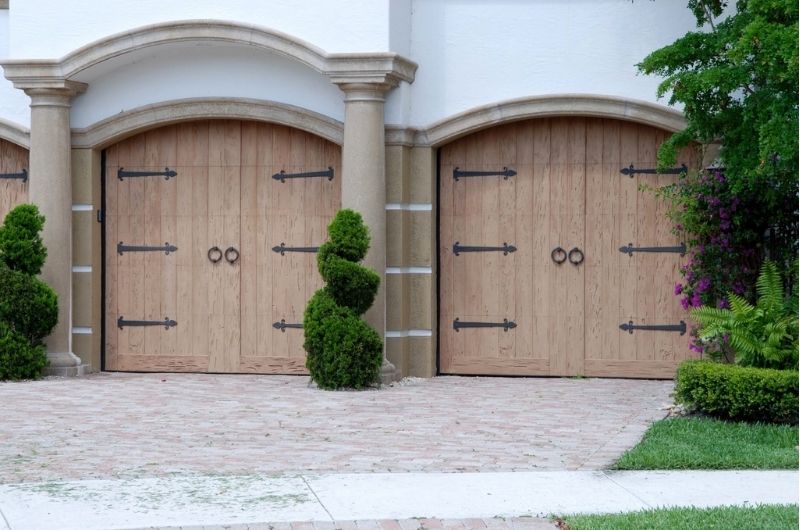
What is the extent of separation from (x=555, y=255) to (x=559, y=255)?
0.04m

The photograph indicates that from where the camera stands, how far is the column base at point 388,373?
13.2 m

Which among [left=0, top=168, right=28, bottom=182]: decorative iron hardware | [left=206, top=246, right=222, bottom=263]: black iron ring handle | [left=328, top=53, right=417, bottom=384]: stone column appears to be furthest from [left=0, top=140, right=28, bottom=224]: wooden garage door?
[left=328, top=53, right=417, bottom=384]: stone column

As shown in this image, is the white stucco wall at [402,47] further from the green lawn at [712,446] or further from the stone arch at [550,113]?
the green lawn at [712,446]

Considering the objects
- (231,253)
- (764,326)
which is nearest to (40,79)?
(231,253)

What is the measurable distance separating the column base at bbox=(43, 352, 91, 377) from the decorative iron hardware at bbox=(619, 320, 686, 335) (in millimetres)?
5348

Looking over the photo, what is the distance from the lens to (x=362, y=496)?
7.67 meters

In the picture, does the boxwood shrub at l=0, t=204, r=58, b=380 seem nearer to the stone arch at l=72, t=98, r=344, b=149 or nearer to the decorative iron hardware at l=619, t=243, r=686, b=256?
the stone arch at l=72, t=98, r=344, b=149

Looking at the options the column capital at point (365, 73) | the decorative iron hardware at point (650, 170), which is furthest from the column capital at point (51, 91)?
the decorative iron hardware at point (650, 170)

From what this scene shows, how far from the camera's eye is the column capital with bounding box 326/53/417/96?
1300cm

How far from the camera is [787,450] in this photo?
8.98 meters

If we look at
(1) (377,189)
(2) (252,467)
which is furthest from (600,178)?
(2) (252,467)

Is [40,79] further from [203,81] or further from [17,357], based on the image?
[17,357]

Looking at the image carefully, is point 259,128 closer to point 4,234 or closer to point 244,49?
point 244,49

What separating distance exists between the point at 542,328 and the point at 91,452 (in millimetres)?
5720
